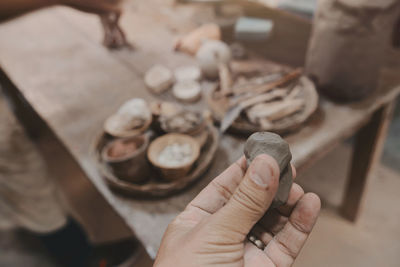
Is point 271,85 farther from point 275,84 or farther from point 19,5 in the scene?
point 19,5

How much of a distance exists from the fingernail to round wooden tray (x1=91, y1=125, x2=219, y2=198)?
550mm

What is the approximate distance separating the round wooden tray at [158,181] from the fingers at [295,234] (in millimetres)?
452

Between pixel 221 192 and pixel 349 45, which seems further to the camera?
pixel 349 45

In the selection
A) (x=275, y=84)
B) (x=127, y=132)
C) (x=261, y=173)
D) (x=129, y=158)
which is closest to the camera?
(x=261, y=173)

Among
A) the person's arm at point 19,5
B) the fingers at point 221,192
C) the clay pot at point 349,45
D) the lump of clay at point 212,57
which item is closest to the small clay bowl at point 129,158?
the fingers at point 221,192

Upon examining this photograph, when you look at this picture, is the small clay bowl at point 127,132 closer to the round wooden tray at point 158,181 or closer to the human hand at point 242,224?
the round wooden tray at point 158,181

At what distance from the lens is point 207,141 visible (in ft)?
4.78

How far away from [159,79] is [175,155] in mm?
698

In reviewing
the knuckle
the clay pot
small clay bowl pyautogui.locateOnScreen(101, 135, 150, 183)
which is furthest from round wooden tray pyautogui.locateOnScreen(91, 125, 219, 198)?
the clay pot

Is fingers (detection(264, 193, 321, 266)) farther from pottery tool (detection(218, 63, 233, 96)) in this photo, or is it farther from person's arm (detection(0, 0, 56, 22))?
person's arm (detection(0, 0, 56, 22))

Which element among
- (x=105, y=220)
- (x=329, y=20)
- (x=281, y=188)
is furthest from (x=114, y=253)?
(x=329, y=20)

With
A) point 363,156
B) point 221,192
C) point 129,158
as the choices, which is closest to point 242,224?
point 221,192

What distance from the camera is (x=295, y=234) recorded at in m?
0.92

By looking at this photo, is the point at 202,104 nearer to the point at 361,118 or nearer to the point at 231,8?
the point at 361,118
